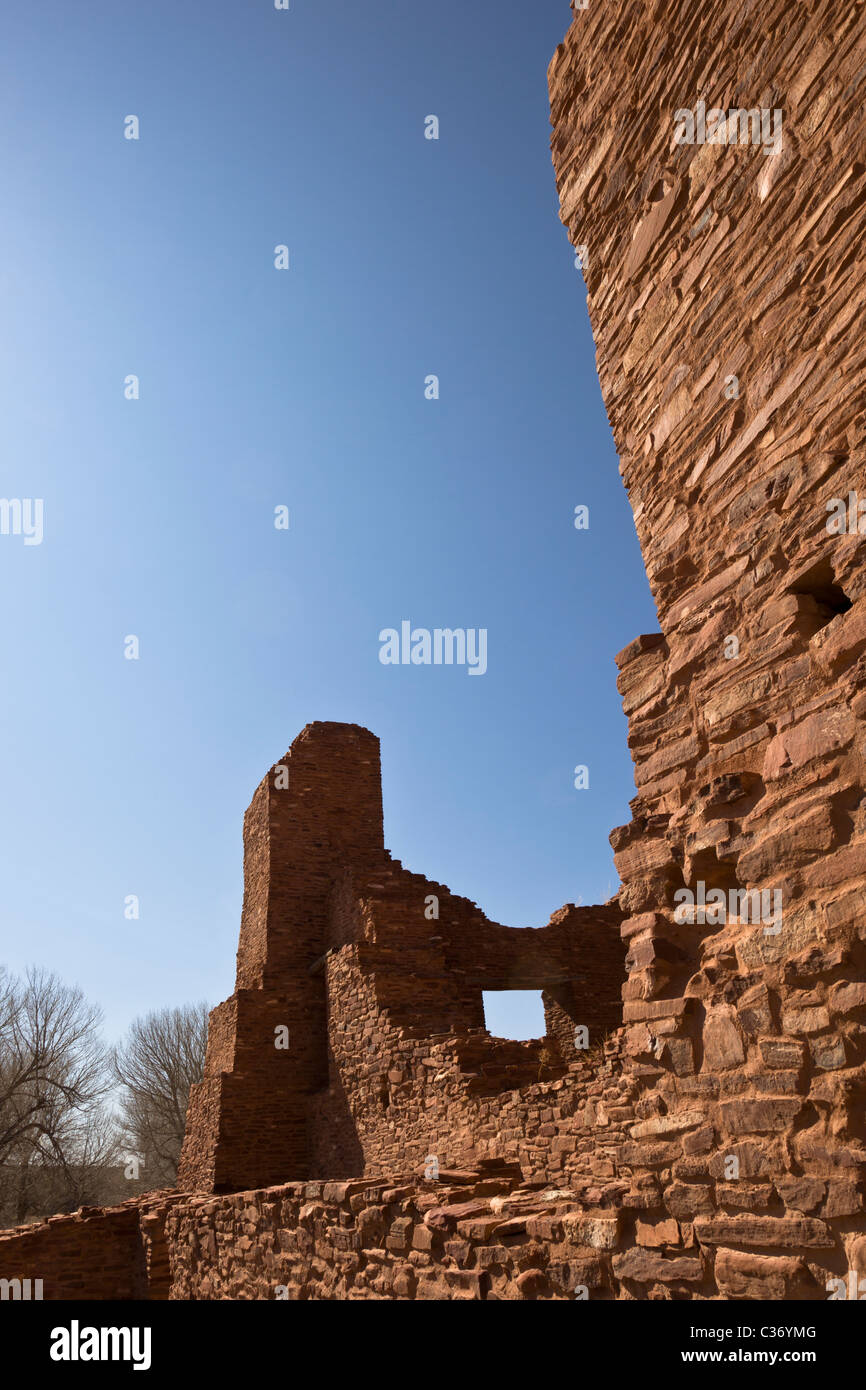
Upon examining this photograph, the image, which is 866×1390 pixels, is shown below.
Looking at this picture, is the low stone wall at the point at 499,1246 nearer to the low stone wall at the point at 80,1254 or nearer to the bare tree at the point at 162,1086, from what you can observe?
the low stone wall at the point at 80,1254

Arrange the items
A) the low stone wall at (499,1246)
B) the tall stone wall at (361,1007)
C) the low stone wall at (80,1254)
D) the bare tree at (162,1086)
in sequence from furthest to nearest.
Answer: the bare tree at (162,1086)
the low stone wall at (80,1254)
the tall stone wall at (361,1007)
the low stone wall at (499,1246)

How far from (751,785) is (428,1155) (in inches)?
340

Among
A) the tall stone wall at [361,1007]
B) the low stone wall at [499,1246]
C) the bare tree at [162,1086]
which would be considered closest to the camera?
the low stone wall at [499,1246]

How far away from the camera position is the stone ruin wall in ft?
9.32

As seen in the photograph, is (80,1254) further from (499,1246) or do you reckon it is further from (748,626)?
(748,626)

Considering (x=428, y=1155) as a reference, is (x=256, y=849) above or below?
above

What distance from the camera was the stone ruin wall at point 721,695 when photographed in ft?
9.32

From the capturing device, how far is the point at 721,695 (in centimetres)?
350

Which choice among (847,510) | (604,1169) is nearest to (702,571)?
(847,510)

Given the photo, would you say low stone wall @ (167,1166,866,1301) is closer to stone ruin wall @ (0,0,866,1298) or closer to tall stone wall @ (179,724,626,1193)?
stone ruin wall @ (0,0,866,1298)

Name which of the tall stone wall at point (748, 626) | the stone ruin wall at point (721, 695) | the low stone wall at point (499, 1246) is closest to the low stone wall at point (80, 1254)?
the low stone wall at point (499, 1246)

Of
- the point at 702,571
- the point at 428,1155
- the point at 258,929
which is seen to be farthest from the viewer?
the point at 258,929
